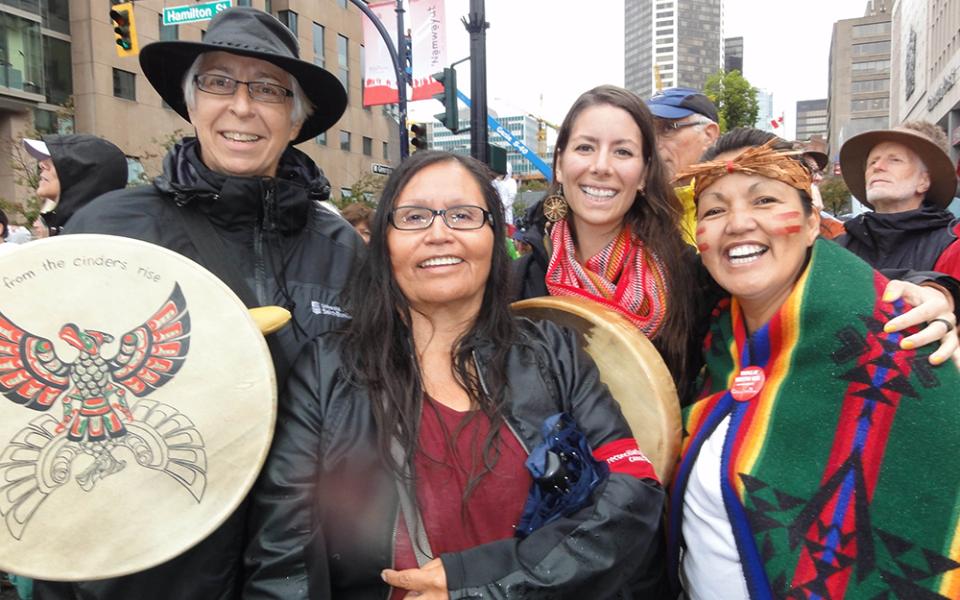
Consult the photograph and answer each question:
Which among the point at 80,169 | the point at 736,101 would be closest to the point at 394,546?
the point at 80,169

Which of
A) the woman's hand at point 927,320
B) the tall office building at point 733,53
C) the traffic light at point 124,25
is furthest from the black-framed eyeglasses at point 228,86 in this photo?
the tall office building at point 733,53

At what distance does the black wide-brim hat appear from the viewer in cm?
202

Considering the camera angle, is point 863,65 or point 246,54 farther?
point 863,65

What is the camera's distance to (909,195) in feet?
11.3

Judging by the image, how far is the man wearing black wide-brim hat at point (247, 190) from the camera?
6.41 ft

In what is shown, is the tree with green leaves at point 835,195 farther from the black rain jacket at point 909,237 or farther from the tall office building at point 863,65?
the tall office building at point 863,65

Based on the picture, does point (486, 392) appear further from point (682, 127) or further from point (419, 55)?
point (419, 55)

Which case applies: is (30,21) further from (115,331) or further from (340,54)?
(115,331)

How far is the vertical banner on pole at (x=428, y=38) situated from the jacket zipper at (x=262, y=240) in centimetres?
941

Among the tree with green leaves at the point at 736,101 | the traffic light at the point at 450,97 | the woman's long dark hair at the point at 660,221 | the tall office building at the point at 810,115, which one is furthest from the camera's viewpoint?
the tall office building at the point at 810,115

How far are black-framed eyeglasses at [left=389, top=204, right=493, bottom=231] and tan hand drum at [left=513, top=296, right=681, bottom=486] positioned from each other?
1.65ft

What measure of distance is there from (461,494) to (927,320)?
119cm

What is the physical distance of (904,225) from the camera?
3.45 metres

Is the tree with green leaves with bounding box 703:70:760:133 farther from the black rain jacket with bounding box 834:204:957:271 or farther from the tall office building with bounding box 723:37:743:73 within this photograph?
the tall office building with bounding box 723:37:743:73
